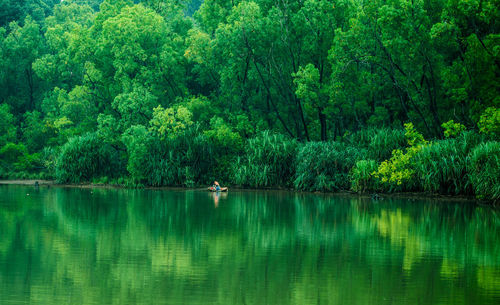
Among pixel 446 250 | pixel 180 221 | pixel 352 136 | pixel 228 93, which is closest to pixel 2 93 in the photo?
pixel 228 93

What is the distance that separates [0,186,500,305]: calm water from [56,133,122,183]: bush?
47.3ft

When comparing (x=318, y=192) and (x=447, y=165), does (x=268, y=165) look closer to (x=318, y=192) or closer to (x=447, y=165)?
(x=318, y=192)

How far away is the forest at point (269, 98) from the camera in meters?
29.1

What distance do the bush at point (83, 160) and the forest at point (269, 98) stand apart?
0.08 meters

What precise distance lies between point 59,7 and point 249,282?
158 feet

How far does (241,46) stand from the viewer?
125 ft

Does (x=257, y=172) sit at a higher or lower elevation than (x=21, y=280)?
A: higher

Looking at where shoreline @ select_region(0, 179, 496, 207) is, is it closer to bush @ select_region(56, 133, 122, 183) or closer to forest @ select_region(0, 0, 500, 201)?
forest @ select_region(0, 0, 500, 201)

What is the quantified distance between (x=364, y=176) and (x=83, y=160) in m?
16.2

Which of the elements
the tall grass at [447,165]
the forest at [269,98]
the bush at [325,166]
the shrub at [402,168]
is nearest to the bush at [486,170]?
the forest at [269,98]

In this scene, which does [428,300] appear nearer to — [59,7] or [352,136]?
[352,136]

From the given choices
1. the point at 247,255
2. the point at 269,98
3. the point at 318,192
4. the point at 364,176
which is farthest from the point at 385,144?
the point at 247,255

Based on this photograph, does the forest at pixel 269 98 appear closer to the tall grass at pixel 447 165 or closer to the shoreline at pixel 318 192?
the tall grass at pixel 447 165

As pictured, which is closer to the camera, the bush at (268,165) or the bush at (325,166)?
the bush at (325,166)
